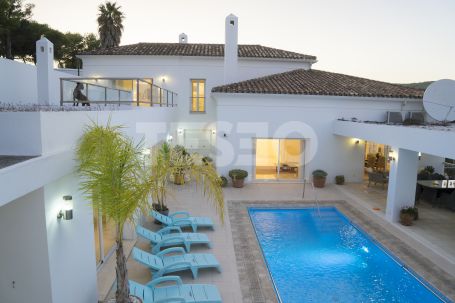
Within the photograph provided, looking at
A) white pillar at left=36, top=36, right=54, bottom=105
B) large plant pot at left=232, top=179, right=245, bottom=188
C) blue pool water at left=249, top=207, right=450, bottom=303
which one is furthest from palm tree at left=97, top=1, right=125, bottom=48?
blue pool water at left=249, top=207, right=450, bottom=303

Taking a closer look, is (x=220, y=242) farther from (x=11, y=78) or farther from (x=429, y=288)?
(x=11, y=78)

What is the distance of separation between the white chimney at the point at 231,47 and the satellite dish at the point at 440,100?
39.1 ft

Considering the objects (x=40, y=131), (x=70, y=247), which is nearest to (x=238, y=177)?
(x=70, y=247)

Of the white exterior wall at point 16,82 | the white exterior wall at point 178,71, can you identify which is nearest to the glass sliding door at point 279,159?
the white exterior wall at point 178,71

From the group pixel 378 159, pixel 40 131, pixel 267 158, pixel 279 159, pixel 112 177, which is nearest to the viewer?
pixel 40 131

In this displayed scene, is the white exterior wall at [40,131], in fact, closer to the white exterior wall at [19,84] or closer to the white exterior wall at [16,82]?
the white exterior wall at [19,84]

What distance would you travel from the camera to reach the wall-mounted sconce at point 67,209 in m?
6.12

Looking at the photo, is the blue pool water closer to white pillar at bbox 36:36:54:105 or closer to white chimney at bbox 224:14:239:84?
white pillar at bbox 36:36:54:105

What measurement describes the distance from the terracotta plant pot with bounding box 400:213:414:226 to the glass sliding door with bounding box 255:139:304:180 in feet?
26.3

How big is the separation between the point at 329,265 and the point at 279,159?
1065 cm

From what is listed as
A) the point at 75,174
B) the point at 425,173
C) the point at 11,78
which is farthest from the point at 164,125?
the point at 425,173

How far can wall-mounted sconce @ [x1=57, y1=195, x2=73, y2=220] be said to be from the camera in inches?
241

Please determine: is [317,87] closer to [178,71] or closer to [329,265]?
[178,71]

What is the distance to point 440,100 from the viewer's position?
45.3 feet
